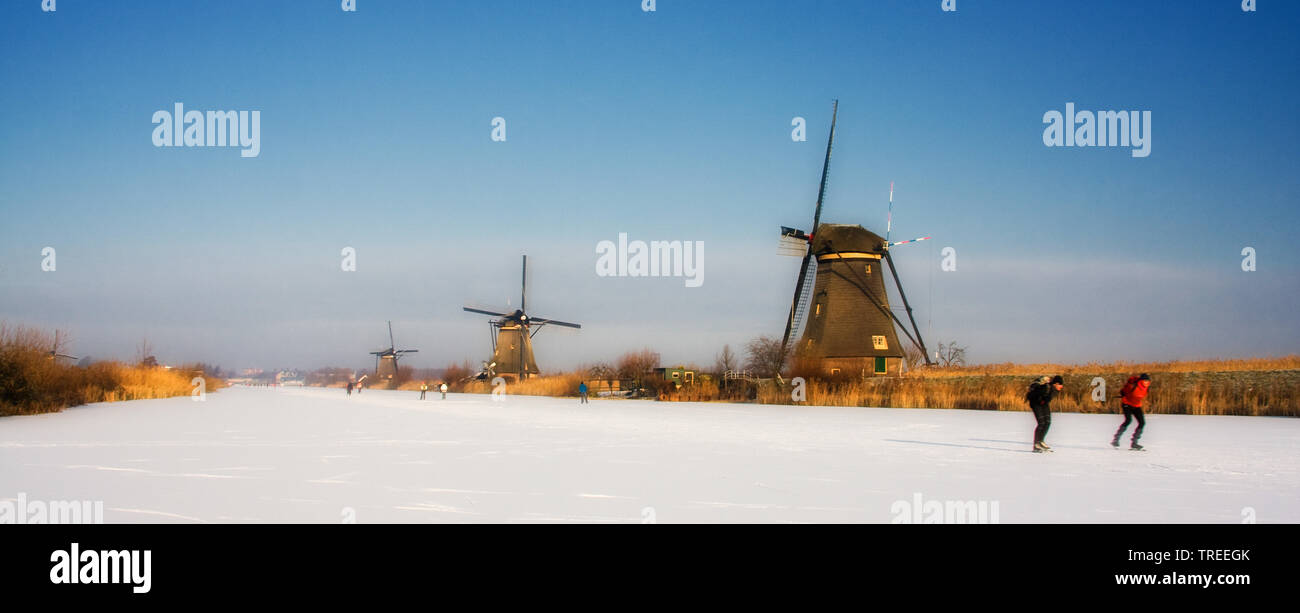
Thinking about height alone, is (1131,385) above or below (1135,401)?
above

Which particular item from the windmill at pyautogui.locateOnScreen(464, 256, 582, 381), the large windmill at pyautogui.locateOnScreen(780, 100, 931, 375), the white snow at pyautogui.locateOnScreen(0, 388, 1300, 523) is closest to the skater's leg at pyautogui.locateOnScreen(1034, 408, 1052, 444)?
the white snow at pyautogui.locateOnScreen(0, 388, 1300, 523)

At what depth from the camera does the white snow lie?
540 cm

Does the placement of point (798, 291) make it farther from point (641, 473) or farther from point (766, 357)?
point (641, 473)

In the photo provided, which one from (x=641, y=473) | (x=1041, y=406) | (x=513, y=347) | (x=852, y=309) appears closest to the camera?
(x=641, y=473)

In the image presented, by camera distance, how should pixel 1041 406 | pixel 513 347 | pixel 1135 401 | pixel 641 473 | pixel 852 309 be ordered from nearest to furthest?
pixel 641 473, pixel 1041 406, pixel 1135 401, pixel 852 309, pixel 513 347

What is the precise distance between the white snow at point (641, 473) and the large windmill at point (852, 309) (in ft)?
58.1

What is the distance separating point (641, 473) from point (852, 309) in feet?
83.4

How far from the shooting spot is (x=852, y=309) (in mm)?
31547

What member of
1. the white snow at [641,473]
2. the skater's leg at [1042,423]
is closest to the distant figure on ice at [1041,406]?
the skater's leg at [1042,423]

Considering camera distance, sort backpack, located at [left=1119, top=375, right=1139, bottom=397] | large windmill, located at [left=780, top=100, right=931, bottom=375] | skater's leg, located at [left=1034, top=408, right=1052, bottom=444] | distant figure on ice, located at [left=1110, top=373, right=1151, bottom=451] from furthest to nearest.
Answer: large windmill, located at [left=780, top=100, right=931, bottom=375] → backpack, located at [left=1119, top=375, right=1139, bottom=397] → distant figure on ice, located at [left=1110, top=373, right=1151, bottom=451] → skater's leg, located at [left=1034, top=408, right=1052, bottom=444]

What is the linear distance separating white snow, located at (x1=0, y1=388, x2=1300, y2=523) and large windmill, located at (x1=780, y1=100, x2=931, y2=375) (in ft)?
58.1

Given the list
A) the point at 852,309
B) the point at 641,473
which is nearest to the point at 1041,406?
the point at 641,473

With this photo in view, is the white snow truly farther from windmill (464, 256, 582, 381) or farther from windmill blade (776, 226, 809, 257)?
windmill (464, 256, 582, 381)
